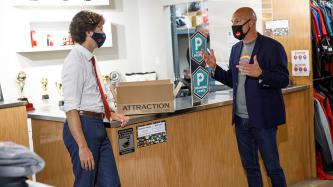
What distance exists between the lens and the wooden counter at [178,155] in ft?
10.6

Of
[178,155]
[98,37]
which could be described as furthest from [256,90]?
[98,37]

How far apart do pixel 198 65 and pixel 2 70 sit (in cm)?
261

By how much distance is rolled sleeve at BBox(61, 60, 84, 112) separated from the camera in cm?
265

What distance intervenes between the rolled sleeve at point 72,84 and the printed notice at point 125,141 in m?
0.49

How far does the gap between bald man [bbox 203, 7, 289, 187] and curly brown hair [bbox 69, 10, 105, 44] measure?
1.06 m

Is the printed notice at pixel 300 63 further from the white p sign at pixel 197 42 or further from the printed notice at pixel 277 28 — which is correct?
the white p sign at pixel 197 42

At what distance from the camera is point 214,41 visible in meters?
5.59

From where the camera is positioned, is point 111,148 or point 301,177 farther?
point 301,177

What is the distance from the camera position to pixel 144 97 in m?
3.14

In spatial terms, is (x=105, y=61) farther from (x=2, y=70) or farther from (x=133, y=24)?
(x=2, y=70)

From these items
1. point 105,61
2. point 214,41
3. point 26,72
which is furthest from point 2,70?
point 214,41

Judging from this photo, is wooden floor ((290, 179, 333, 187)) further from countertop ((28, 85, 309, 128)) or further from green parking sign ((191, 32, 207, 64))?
green parking sign ((191, 32, 207, 64))

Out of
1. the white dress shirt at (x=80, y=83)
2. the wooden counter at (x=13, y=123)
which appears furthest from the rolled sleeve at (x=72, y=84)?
the wooden counter at (x=13, y=123)

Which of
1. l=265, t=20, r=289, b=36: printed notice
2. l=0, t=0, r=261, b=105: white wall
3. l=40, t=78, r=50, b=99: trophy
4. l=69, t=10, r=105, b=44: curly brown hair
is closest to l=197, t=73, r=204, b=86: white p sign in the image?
l=69, t=10, r=105, b=44: curly brown hair
